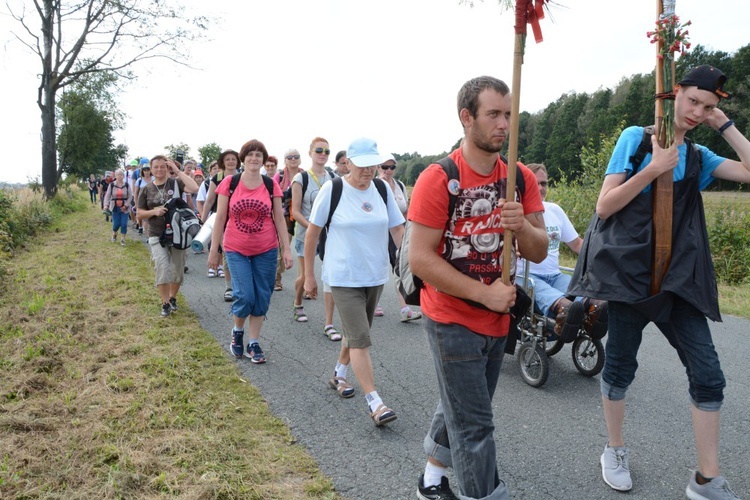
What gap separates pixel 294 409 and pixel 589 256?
94.5 inches

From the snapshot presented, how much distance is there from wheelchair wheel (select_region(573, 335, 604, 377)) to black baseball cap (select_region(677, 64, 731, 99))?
2.50 metres

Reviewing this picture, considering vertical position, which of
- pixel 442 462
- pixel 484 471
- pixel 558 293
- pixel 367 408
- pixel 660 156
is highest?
pixel 660 156

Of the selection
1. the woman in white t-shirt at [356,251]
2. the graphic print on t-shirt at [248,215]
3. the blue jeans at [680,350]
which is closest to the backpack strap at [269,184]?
the graphic print on t-shirt at [248,215]

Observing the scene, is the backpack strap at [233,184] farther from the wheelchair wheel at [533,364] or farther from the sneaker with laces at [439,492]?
the sneaker with laces at [439,492]

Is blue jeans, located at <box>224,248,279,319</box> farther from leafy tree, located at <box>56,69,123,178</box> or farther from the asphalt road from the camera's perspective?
leafy tree, located at <box>56,69,123,178</box>

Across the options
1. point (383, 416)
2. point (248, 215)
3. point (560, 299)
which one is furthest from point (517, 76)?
point (248, 215)

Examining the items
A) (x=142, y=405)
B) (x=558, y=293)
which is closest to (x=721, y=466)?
(x=558, y=293)

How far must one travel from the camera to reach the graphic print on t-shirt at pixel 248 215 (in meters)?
5.25

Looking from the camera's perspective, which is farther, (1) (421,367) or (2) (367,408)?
(1) (421,367)

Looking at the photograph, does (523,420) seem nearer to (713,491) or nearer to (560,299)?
(560,299)

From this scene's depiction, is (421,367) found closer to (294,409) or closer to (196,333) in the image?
(294,409)

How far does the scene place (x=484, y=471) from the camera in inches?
89.8

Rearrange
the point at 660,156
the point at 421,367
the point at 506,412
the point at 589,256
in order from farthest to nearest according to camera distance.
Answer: the point at 421,367 → the point at 506,412 → the point at 589,256 → the point at 660,156

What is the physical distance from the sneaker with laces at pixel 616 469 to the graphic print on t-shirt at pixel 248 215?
351 centimetres
